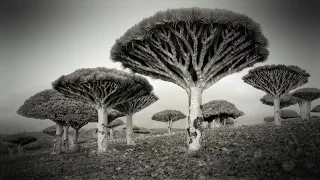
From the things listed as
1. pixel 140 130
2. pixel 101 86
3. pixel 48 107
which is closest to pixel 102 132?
pixel 101 86

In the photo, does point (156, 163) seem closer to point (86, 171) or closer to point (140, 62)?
point (86, 171)

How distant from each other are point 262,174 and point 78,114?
20.1 meters

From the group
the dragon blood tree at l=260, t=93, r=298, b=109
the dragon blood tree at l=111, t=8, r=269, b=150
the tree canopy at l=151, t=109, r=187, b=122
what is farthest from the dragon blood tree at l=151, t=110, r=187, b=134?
the dragon blood tree at l=111, t=8, r=269, b=150

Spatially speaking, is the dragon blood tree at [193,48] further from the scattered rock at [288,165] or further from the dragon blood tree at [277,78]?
the dragon blood tree at [277,78]

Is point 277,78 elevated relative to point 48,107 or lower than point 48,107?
elevated

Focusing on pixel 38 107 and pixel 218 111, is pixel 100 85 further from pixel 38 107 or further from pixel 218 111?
pixel 218 111

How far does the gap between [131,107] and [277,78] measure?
13183 millimetres

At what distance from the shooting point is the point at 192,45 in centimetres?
1089

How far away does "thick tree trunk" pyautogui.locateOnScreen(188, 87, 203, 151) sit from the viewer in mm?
10633

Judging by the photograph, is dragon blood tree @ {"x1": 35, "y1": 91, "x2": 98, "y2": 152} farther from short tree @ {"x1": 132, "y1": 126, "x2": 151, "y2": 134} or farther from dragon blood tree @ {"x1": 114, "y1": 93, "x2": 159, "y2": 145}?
short tree @ {"x1": 132, "y1": 126, "x2": 151, "y2": 134}

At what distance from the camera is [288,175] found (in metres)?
6.23

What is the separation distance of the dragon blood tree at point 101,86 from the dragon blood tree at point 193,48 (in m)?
2.19

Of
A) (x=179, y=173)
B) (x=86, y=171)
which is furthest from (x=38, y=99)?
(x=179, y=173)

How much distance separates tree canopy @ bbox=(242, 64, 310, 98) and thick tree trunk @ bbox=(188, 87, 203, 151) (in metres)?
12.1
